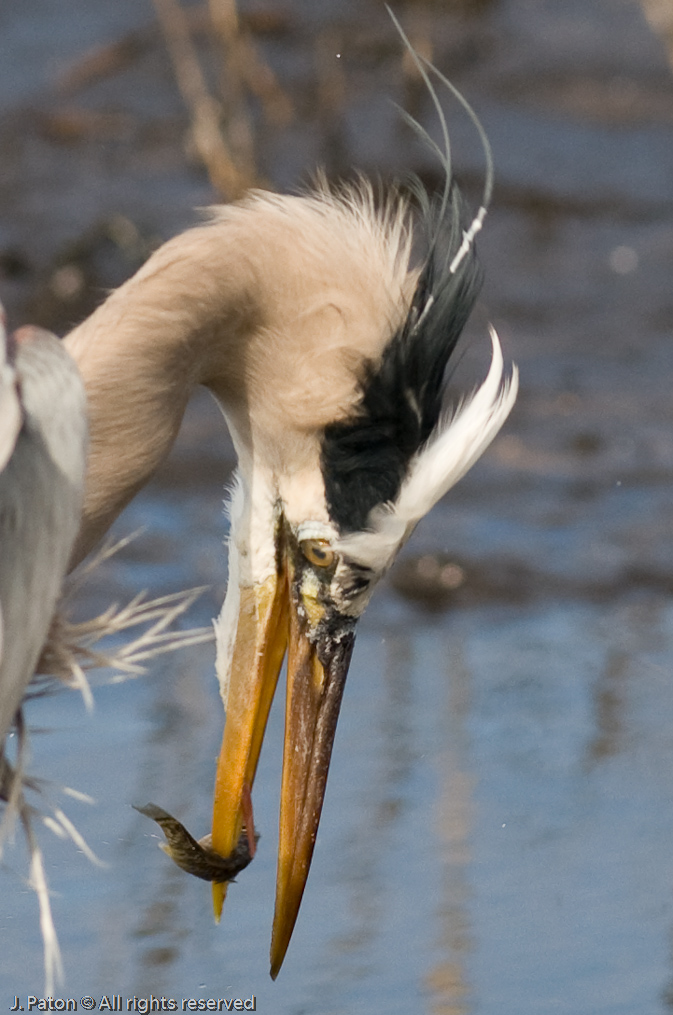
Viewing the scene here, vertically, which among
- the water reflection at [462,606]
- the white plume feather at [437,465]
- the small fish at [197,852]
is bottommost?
the water reflection at [462,606]

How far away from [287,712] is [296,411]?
0.65 metres

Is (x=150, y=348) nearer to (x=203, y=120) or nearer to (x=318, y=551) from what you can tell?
(x=318, y=551)

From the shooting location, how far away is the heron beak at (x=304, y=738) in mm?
3869

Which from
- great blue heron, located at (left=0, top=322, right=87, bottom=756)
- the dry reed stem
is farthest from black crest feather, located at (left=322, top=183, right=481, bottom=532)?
the dry reed stem

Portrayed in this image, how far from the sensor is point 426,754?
17.5 ft

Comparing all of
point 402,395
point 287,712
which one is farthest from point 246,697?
point 402,395

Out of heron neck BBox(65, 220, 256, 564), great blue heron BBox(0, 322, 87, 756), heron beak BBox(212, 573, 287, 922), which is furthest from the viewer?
heron beak BBox(212, 573, 287, 922)

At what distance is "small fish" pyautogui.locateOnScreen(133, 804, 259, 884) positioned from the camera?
360 centimetres

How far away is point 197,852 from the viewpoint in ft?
12.2

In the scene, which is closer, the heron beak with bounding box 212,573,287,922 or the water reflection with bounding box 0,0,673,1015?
the heron beak with bounding box 212,573,287,922

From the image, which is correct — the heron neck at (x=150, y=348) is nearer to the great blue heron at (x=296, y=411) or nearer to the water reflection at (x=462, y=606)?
the great blue heron at (x=296, y=411)

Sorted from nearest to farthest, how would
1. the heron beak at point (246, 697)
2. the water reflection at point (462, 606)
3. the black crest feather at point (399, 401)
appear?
the black crest feather at point (399, 401), the heron beak at point (246, 697), the water reflection at point (462, 606)

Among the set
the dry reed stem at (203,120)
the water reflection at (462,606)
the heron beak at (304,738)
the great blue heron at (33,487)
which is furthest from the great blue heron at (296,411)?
the dry reed stem at (203,120)

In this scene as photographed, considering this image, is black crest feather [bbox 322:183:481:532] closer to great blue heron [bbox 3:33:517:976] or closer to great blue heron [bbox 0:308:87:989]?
great blue heron [bbox 3:33:517:976]
